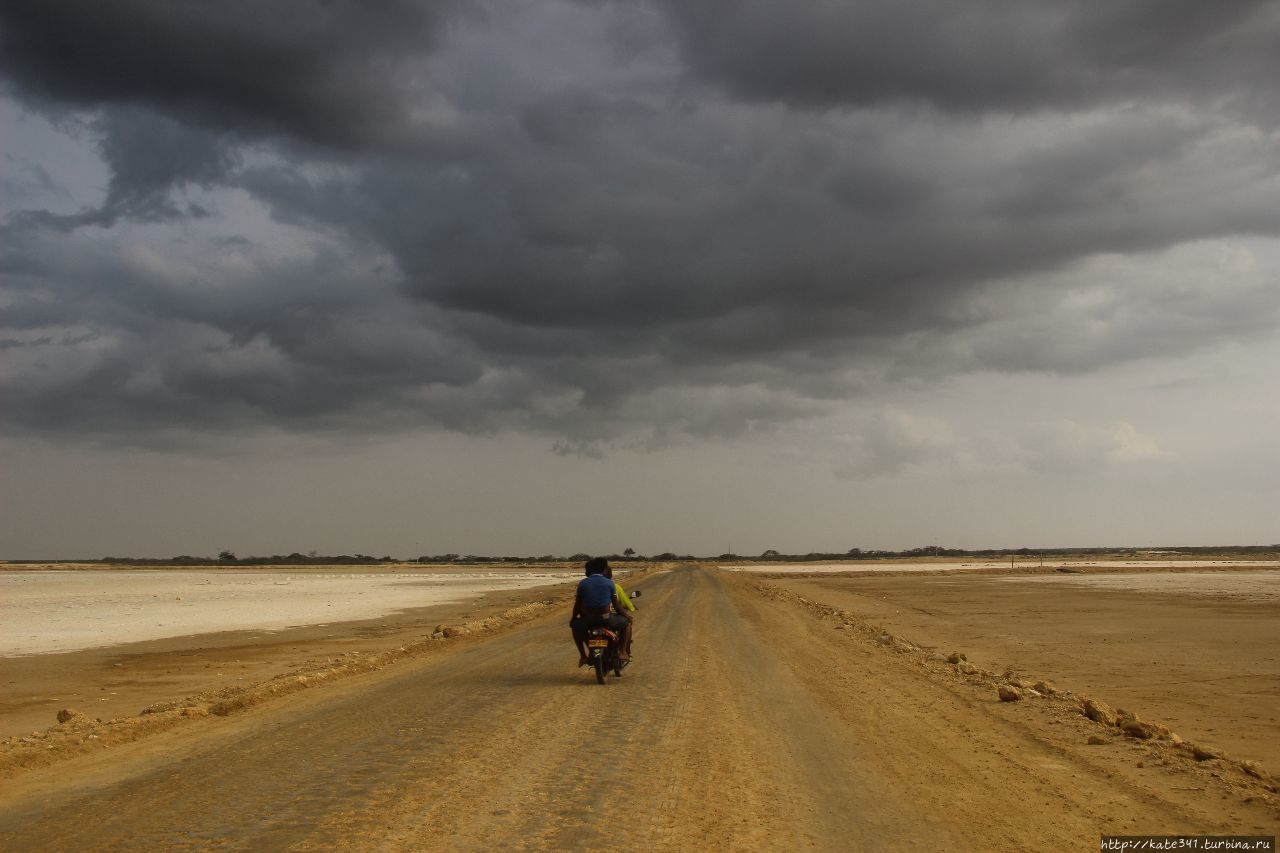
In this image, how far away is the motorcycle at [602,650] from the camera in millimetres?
15914

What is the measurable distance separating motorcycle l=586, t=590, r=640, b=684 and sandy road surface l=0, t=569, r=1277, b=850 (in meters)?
0.45

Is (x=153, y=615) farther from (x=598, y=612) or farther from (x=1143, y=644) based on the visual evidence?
(x=1143, y=644)

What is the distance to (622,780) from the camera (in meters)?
9.05

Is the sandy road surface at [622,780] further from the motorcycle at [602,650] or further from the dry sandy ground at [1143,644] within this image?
the dry sandy ground at [1143,644]

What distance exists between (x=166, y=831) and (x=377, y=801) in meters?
1.68

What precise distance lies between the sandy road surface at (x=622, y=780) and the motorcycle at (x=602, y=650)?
455 mm

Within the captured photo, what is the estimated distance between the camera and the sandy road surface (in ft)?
24.4

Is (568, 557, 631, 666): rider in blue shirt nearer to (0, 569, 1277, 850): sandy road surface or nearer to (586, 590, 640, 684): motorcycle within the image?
(586, 590, 640, 684): motorcycle

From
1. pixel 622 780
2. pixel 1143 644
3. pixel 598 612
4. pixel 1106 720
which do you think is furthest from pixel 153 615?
pixel 1106 720

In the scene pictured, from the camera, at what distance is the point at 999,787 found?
9.23 metres

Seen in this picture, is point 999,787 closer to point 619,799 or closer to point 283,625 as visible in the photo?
point 619,799

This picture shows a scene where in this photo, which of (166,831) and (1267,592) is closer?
(166,831)

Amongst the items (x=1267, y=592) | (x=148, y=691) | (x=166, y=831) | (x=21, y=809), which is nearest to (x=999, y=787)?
(x=166, y=831)

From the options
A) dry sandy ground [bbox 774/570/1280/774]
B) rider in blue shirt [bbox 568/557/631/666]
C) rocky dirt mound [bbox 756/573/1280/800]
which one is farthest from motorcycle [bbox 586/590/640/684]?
dry sandy ground [bbox 774/570/1280/774]
